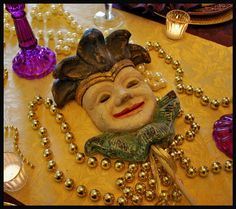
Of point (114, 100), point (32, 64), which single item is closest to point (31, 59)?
point (32, 64)

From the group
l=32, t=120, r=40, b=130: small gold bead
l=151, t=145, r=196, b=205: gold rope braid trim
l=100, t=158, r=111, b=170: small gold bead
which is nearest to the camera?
l=151, t=145, r=196, b=205: gold rope braid trim

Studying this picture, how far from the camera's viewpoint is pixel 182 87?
1.16 metres

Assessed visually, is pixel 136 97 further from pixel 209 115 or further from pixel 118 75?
pixel 209 115

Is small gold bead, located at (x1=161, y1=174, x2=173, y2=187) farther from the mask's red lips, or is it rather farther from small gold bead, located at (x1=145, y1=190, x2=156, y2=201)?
the mask's red lips

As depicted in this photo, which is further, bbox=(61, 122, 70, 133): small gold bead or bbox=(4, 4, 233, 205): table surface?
bbox=(61, 122, 70, 133): small gold bead

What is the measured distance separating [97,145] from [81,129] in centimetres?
12

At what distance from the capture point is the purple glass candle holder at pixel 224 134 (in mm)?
994

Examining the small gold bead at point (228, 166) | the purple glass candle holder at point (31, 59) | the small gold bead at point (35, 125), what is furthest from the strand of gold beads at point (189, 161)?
the purple glass candle holder at point (31, 59)

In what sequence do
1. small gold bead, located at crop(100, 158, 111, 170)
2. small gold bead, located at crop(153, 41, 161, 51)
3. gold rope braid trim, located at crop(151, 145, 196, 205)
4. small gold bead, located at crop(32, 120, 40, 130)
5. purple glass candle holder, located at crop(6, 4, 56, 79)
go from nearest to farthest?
gold rope braid trim, located at crop(151, 145, 196, 205)
small gold bead, located at crop(100, 158, 111, 170)
small gold bead, located at crop(32, 120, 40, 130)
purple glass candle holder, located at crop(6, 4, 56, 79)
small gold bead, located at crop(153, 41, 161, 51)

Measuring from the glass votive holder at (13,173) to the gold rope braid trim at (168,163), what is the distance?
14.6 inches

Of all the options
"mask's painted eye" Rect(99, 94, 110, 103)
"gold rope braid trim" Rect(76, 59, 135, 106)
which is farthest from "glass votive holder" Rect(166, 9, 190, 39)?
"mask's painted eye" Rect(99, 94, 110, 103)

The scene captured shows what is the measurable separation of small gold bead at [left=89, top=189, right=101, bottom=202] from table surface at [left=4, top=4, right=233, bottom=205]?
0.06 ft

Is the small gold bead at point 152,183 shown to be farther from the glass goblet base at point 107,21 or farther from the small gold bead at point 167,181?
the glass goblet base at point 107,21

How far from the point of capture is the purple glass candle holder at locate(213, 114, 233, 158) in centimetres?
99
